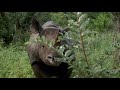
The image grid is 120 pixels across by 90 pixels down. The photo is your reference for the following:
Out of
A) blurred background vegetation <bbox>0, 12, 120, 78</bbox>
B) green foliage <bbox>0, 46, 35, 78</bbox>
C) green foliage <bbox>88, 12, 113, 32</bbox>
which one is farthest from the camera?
green foliage <bbox>88, 12, 113, 32</bbox>

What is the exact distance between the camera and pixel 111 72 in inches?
65.4

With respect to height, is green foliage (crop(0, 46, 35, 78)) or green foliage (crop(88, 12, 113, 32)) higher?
green foliage (crop(88, 12, 113, 32))

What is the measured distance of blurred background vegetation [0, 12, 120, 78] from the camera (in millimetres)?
1614

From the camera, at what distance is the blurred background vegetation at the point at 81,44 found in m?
1.61

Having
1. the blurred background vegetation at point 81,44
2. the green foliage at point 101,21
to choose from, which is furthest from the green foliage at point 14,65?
the green foliage at point 101,21

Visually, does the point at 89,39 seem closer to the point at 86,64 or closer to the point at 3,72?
the point at 86,64

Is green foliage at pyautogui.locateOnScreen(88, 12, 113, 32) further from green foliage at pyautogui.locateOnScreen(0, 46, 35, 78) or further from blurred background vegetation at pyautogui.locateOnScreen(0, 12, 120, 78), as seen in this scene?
green foliage at pyautogui.locateOnScreen(0, 46, 35, 78)

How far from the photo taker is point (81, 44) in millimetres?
1607

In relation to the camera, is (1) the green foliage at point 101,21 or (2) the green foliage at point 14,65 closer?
(2) the green foliage at point 14,65

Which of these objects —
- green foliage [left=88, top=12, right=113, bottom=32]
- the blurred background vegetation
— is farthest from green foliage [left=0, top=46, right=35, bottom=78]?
green foliage [left=88, top=12, right=113, bottom=32]

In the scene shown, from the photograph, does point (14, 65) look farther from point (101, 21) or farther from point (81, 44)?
point (81, 44)

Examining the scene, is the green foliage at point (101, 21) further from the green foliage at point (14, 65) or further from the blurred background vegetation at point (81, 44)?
the green foliage at point (14, 65)
